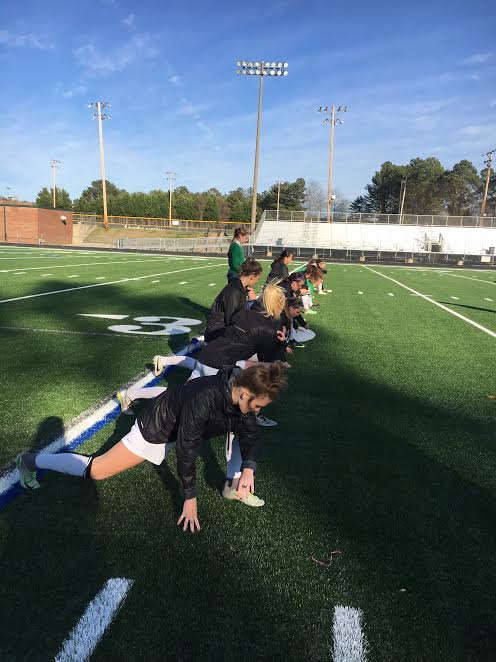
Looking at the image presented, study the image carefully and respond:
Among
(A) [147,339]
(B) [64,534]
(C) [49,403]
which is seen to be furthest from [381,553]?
(A) [147,339]

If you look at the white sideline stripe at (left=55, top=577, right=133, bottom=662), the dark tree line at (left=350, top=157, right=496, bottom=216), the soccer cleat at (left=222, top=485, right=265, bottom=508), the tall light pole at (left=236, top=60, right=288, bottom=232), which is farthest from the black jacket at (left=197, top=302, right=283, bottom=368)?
the dark tree line at (left=350, top=157, right=496, bottom=216)

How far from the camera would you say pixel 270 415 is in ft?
16.1

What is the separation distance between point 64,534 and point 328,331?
293 inches

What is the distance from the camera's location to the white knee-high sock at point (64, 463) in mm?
3268

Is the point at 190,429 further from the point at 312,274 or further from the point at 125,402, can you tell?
the point at 312,274

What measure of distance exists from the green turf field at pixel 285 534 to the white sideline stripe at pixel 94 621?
0.04 metres

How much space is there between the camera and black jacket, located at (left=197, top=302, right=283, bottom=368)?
4.42 metres

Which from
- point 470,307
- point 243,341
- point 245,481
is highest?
point 243,341

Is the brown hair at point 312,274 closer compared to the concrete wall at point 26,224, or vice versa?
the brown hair at point 312,274

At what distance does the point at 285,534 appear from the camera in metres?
2.98

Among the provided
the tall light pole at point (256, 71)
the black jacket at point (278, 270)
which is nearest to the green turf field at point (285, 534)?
the black jacket at point (278, 270)

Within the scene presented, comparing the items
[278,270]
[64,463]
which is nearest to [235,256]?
[278,270]

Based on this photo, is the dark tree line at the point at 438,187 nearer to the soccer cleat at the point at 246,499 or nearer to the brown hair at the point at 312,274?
the brown hair at the point at 312,274

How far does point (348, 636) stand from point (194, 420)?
4.20ft
